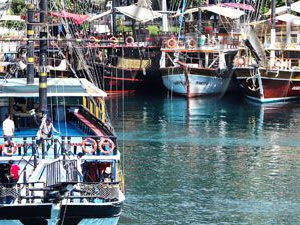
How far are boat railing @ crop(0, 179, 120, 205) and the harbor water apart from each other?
5012 millimetres

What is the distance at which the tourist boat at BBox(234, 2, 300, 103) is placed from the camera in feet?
240

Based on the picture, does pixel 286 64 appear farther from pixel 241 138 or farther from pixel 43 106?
pixel 43 106

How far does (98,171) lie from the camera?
31.8 meters

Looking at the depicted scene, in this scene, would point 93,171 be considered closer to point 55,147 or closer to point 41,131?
point 55,147

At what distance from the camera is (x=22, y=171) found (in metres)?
29.9

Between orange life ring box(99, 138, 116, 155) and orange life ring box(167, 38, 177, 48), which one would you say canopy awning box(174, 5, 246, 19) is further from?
orange life ring box(99, 138, 116, 155)

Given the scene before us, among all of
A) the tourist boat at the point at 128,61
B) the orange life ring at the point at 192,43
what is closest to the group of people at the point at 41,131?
the tourist boat at the point at 128,61

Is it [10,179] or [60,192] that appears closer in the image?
[60,192]

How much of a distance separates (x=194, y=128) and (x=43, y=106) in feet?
82.8

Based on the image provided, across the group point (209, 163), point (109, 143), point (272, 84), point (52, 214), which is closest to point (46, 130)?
point (109, 143)

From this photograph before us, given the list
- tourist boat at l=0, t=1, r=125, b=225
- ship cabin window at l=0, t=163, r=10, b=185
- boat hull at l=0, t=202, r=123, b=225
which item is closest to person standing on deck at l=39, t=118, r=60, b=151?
tourist boat at l=0, t=1, r=125, b=225

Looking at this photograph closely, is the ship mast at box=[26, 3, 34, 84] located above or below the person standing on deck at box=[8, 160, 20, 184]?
above

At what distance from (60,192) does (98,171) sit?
3.53 meters

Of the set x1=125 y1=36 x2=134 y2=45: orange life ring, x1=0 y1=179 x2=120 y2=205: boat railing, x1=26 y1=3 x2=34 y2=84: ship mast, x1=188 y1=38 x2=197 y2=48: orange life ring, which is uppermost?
x1=26 y1=3 x2=34 y2=84: ship mast
